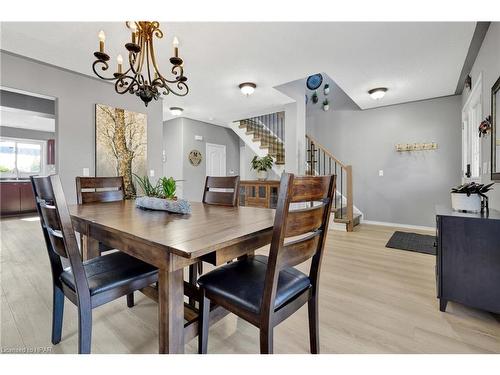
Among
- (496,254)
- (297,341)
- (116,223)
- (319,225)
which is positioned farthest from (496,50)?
(116,223)

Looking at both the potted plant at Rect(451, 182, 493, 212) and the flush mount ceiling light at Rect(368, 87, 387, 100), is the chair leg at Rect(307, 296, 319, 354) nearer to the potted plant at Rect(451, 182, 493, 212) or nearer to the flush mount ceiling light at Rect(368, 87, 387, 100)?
the potted plant at Rect(451, 182, 493, 212)

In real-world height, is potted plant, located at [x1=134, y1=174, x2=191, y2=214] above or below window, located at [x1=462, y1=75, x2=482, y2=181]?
below

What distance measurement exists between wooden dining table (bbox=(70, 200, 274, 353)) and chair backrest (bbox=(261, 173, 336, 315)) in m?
0.15

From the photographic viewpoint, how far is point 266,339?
3.21 ft

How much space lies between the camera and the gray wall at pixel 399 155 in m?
4.40

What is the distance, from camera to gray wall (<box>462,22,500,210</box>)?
214 centimetres

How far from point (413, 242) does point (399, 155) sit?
2.04 m

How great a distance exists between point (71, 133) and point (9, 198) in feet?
14.3

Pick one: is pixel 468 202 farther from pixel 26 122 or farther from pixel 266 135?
pixel 26 122

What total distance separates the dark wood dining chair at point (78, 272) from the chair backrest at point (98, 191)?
887 mm

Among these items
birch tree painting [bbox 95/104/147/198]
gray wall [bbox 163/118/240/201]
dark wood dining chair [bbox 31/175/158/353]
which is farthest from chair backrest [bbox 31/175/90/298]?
gray wall [bbox 163/118/240/201]

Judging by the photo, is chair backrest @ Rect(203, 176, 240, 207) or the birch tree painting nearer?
chair backrest @ Rect(203, 176, 240, 207)

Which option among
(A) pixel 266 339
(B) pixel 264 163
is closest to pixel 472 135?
(B) pixel 264 163
